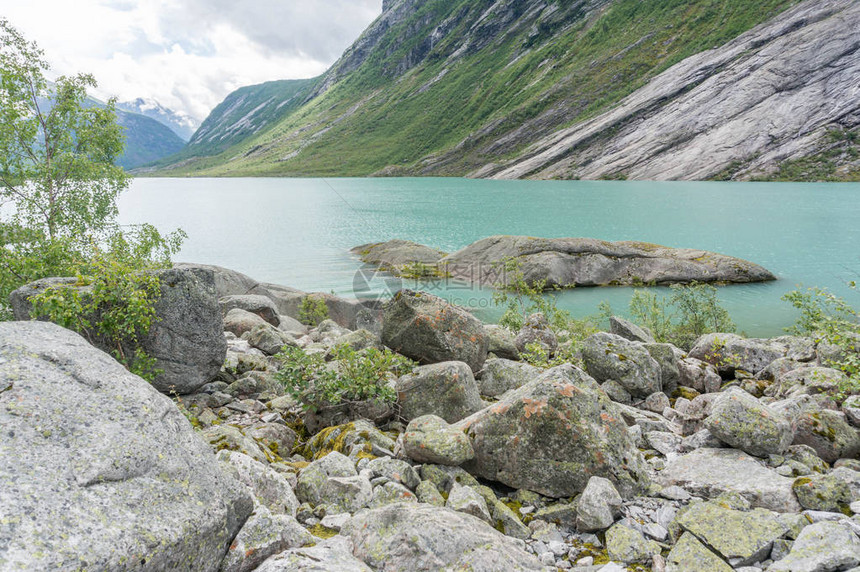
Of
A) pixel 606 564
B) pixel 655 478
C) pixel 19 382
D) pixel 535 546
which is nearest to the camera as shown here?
pixel 19 382

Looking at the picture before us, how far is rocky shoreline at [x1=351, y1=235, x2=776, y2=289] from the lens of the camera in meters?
36.2

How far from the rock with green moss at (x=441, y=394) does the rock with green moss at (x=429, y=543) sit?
387cm

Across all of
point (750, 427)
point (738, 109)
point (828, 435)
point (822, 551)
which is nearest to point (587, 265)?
point (828, 435)

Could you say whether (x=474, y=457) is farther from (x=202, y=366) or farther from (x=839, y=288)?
(x=839, y=288)

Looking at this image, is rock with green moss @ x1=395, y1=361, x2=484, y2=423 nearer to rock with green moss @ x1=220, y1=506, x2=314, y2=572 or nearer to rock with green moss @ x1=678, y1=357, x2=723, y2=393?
rock with green moss @ x1=220, y1=506, x2=314, y2=572

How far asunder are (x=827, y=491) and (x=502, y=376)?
21.4 feet

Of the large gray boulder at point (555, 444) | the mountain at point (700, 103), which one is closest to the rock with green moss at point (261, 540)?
the large gray boulder at point (555, 444)

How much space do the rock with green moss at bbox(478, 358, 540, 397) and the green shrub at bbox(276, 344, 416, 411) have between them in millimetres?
2933

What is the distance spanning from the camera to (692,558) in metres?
5.26

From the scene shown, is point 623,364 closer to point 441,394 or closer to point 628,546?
point 441,394

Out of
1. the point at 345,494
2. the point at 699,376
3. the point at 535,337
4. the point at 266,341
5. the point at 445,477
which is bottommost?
the point at 699,376

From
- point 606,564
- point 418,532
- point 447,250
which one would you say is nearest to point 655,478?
point 606,564

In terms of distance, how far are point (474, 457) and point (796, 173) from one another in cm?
13212

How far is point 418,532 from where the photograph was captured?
502 cm
